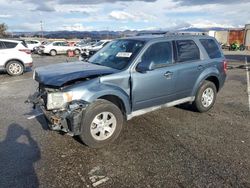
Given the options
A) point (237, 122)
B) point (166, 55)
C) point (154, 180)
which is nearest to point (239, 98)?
point (237, 122)

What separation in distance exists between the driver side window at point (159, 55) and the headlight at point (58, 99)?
63.1 inches

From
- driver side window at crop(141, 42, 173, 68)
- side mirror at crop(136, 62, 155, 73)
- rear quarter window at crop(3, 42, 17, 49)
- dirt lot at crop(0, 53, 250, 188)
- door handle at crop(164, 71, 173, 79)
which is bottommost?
dirt lot at crop(0, 53, 250, 188)

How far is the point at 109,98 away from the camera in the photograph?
468 cm

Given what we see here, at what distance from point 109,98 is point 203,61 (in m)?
2.60

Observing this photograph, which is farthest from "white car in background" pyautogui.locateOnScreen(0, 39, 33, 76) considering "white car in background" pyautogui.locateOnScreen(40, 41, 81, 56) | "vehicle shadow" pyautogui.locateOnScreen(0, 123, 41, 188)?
"white car in background" pyautogui.locateOnScreen(40, 41, 81, 56)

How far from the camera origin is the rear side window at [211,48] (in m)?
6.26

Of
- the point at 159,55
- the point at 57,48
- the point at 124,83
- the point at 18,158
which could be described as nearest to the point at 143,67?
the point at 124,83

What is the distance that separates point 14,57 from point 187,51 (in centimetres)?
966

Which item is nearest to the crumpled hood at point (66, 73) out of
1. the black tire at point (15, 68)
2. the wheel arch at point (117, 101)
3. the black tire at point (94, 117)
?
the wheel arch at point (117, 101)

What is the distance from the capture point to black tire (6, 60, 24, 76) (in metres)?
12.8

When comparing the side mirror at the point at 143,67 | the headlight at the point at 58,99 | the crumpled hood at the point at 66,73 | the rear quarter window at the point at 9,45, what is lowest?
the headlight at the point at 58,99

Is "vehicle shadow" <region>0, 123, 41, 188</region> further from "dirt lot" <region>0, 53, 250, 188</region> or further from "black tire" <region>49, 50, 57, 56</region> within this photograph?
"black tire" <region>49, 50, 57, 56</region>

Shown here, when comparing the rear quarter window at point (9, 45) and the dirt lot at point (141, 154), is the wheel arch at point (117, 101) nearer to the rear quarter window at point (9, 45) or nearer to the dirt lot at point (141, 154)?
the dirt lot at point (141, 154)

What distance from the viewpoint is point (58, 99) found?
4234mm
